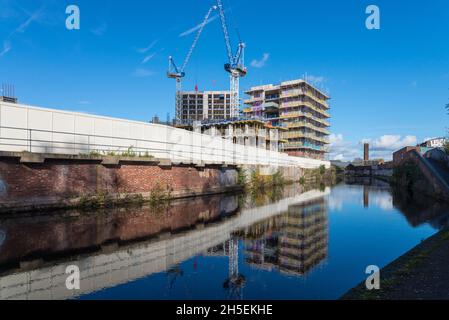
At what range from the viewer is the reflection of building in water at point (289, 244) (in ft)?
35.0

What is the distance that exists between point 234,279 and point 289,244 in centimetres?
506

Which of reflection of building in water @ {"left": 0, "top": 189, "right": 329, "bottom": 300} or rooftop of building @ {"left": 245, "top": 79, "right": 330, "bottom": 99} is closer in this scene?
reflection of building in water @ {"left": 0, "top": 189, "right": 329, "bottom": 300}

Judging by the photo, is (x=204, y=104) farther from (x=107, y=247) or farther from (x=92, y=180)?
(x=107, y=247)

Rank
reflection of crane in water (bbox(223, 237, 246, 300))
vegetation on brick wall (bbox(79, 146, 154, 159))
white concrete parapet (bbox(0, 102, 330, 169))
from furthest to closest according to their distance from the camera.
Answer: vegetation on brick wall (bbox(79, 146, 154, 159))
white concrete parapet (bbox(0, 102, 330, 169))
reflection of crane in water (bbox(223, 237, 246, 300))

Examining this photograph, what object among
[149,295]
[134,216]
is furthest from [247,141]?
[149,295]

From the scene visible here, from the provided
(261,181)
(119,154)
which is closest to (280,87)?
(261,181)

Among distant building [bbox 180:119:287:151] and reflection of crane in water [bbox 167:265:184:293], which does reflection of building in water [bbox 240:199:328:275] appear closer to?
reflection of crane in water [bbox 167:265:184:293]

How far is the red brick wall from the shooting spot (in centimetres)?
1652

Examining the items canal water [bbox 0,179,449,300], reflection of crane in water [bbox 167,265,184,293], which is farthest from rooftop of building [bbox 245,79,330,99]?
reflection of crane in water [bbox 167,265,184,293]

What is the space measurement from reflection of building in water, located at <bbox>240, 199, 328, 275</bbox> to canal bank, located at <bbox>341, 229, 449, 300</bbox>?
8.61ft

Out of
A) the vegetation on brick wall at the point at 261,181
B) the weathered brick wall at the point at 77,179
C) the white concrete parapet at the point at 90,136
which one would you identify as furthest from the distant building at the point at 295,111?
the weathered brick wall at the point at 77,179

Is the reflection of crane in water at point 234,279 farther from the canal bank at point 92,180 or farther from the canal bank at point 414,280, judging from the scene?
the canal bank at point 92,180

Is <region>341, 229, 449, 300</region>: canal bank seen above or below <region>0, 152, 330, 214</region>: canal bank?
below
